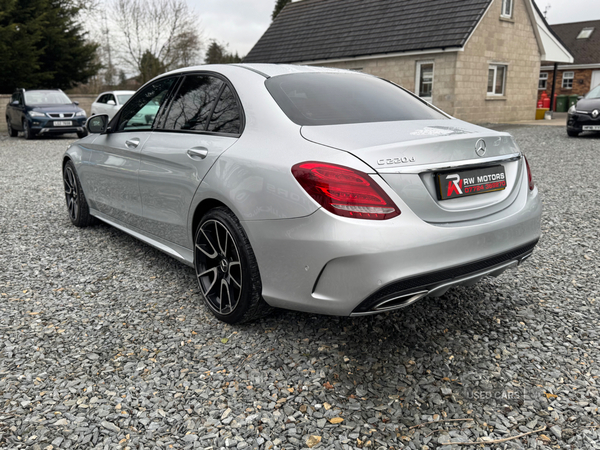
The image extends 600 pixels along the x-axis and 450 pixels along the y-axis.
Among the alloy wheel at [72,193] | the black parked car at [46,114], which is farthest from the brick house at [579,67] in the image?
the alloy wheel at [72,193]

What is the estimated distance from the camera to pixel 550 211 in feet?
20.3

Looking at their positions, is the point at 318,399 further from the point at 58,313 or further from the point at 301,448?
the point at 58,313

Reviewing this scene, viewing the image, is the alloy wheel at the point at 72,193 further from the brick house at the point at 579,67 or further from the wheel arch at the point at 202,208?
the brick house at the point at 579,67

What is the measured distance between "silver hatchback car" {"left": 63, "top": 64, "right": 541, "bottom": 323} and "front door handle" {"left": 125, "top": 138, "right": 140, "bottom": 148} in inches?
8.0

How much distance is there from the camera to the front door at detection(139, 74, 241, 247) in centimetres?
321

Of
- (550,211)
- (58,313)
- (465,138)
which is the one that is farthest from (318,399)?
(550,211)

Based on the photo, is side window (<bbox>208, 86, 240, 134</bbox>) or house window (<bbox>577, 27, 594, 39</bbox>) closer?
side window (<bbox>208, 86, 240, 134</bbox>)

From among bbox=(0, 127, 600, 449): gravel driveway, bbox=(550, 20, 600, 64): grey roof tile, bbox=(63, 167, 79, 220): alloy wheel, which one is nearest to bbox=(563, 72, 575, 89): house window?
bbox=(550, 20, 600, 64): grey roof tile

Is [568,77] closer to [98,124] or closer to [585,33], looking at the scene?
[585,33]

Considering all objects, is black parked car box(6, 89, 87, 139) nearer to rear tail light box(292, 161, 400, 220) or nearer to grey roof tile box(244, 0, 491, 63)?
grey roof tile box(244, 0, 491, 63)

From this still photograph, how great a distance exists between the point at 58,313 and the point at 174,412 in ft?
4.89

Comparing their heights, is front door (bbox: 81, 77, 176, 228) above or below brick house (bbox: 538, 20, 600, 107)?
below

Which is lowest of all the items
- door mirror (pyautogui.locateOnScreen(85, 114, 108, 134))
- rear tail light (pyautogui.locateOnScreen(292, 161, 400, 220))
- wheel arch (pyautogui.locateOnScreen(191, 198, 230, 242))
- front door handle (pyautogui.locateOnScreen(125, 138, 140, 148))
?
wheel arch (pyautogui.locateOnScreen(191, 198, 230, 242))

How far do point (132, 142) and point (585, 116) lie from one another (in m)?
13.9
